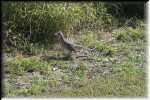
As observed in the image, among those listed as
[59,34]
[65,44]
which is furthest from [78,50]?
[59,34]

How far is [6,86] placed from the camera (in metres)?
5.82

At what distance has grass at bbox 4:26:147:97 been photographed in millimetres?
5824

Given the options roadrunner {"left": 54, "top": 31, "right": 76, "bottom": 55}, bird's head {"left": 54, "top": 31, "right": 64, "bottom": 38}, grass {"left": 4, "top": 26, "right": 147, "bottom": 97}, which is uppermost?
bird's head {"left": 54, "top": 31, "right": 64, "bottom": 38}

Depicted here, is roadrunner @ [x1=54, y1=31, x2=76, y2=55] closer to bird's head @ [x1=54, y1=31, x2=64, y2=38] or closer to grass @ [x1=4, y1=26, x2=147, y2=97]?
bird's head @ [x1=54, y1=31, x2=64, y2=38]

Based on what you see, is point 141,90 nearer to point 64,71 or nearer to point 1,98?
point 64,71

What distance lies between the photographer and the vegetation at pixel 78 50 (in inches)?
231

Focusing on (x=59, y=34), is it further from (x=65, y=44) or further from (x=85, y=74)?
(x=85, y=74)

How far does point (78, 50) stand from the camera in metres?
6.09

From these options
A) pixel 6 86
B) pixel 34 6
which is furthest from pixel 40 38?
pixel 6 86

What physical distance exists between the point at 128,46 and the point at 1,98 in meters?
1.75

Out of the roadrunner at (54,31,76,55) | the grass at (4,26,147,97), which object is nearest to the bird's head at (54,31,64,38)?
the roadrunner at (54,31,76,55)

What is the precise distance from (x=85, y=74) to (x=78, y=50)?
349 millimetres

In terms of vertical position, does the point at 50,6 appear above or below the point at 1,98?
above

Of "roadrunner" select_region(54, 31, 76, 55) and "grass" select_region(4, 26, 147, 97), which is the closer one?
"grass" select_region(4, 26, 147, 97)
